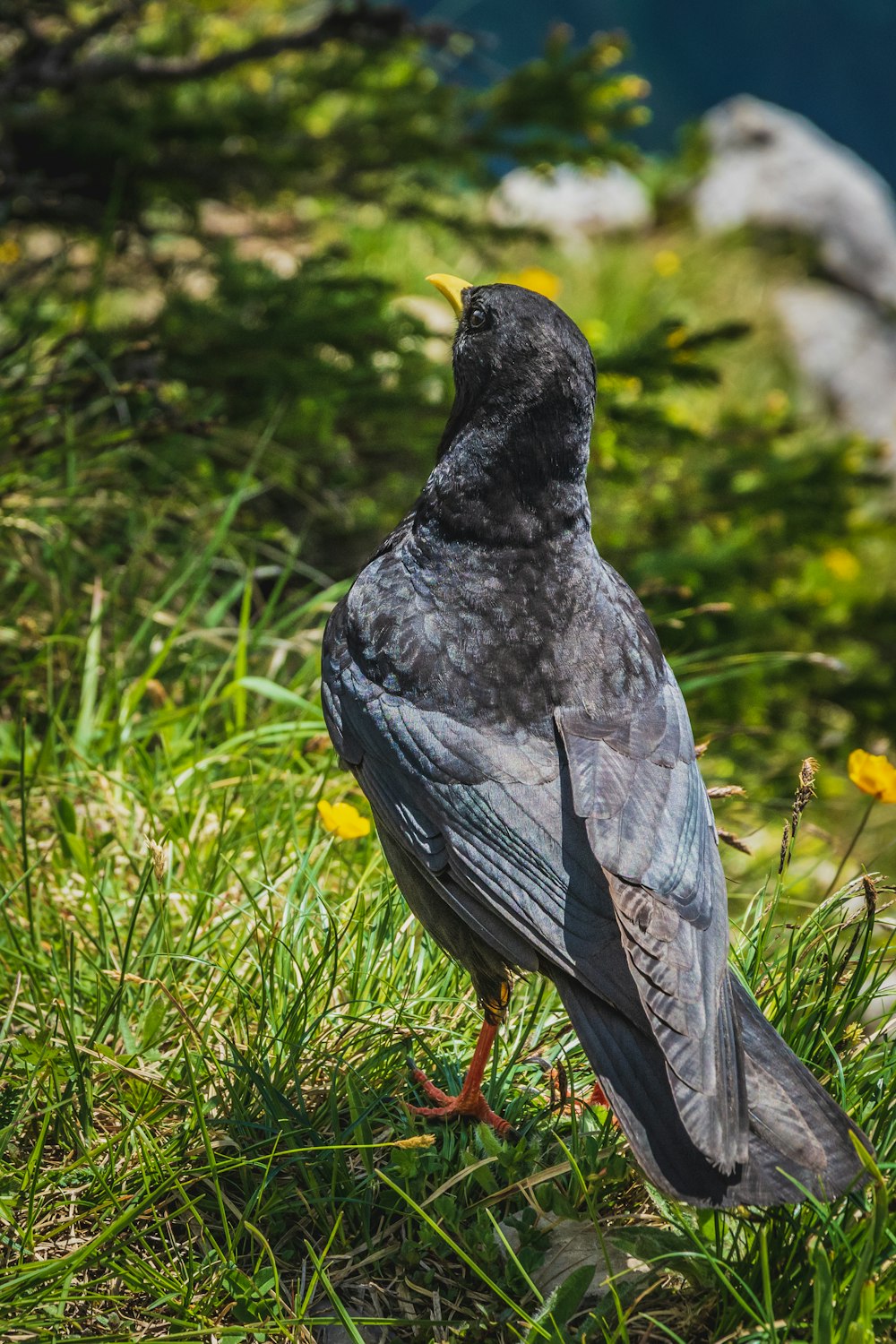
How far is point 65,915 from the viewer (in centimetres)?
296

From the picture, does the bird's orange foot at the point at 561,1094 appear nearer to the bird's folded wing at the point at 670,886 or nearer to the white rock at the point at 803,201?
the bird's folded wing at the point at 670,886

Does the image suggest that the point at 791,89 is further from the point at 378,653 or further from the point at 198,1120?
the point at 198,1120

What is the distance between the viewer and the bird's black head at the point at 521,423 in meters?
2.58

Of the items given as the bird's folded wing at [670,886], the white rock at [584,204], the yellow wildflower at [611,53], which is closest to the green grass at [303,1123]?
the bird's folded wing at [670,886]

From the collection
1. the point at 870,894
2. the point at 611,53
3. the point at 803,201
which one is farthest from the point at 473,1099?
the point at 803,201

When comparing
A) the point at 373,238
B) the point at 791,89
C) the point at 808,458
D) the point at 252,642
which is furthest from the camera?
the point at 791,89

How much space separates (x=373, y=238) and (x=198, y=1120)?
7.42 metres

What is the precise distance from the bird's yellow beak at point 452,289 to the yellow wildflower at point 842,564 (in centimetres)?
325

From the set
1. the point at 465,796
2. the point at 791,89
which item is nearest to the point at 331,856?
the point at 465,796

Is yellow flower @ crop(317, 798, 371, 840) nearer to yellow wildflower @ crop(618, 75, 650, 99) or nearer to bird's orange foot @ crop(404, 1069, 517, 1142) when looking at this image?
bird's orange foot @ crop(404, 1069, 517, 1142)

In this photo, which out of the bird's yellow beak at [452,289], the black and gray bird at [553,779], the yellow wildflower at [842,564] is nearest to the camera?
the black and gray bird at [553,779]

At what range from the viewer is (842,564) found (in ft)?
20.0

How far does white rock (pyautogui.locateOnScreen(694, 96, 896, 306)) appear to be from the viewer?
37.6ft

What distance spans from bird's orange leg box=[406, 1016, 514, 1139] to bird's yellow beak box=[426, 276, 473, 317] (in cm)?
168
